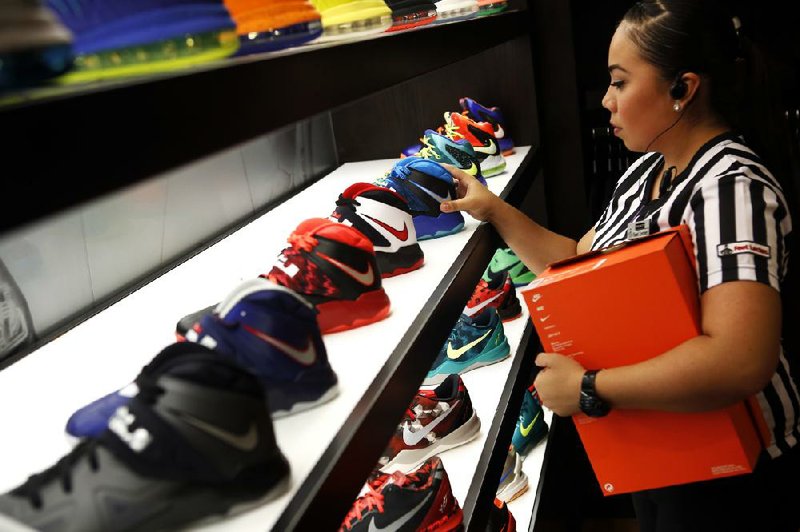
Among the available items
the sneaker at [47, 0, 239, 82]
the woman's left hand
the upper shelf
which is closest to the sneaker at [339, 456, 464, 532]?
the woman's left hand

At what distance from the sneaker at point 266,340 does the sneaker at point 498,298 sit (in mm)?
1352

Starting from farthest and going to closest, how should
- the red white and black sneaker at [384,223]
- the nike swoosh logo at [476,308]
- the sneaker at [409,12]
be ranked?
the nike swoosh logo at [476,308] → the sneaker at [409,12] → the red white and black sneaker at [384,223]

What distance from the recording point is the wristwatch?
1589mm

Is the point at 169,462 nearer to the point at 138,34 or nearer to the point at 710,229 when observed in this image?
the point at 138,34

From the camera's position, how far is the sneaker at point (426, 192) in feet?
6.00

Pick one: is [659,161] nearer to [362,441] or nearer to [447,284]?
[447,284]

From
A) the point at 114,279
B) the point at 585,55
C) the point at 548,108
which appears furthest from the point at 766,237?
the point at 585,55

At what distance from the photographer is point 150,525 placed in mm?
755

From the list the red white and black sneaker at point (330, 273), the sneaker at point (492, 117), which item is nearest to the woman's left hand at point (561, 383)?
the red white and black sneaker at point (330, 273)

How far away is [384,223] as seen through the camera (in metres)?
1.61

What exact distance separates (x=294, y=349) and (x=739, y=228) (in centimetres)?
86

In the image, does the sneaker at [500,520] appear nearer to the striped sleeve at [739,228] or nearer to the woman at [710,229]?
the woman at [710,229]

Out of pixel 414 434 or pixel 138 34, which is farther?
pixel 414 434

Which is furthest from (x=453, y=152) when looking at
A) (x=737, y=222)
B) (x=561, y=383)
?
(x=737, y=222)
